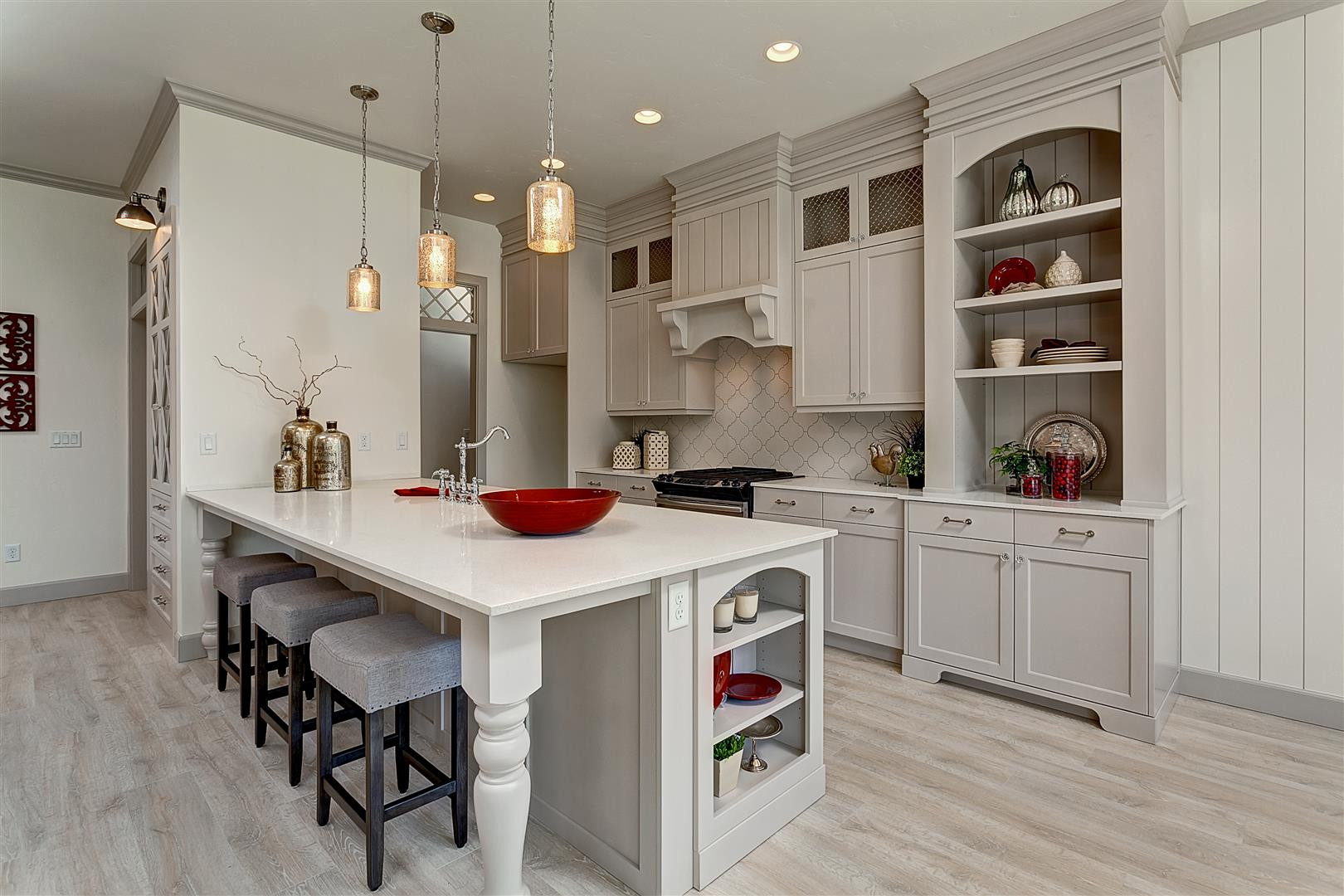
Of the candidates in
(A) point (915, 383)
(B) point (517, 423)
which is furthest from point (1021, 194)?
(B) point (517, 423)

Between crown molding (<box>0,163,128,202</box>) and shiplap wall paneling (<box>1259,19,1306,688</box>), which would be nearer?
shiplap wall paneling (<box>1259,19,1306,688</box>)

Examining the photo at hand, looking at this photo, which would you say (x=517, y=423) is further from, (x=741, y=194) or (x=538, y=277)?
(x=741, y=194)

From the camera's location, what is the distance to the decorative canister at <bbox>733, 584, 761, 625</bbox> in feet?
6.52

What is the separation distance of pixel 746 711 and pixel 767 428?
2.74m

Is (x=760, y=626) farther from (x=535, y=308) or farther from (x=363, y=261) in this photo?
(x=535, y=308)

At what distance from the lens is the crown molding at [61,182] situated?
4.19 m

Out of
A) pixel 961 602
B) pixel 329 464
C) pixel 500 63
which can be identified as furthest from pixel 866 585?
pixel 500 63

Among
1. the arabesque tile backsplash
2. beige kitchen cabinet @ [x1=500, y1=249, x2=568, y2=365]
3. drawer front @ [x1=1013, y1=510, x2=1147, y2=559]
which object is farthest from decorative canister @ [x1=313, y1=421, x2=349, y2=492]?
drawer front @ [x1=1013, y1=510, x2=1147, y2=559]

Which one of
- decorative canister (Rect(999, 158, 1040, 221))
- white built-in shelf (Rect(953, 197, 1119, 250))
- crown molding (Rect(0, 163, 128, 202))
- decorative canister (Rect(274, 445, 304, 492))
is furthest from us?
crown molding (Rect(0, 163, 128, 202))

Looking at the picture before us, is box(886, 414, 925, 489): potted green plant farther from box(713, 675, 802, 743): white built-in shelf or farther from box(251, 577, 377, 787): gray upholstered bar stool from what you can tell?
box(251, 577, 377, 787): gray upholstered bar stool

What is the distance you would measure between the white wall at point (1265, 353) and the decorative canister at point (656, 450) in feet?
9.97

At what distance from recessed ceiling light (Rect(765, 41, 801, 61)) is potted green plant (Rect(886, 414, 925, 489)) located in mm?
1867

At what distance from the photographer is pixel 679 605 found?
1.68 m

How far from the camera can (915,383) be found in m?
3.44
